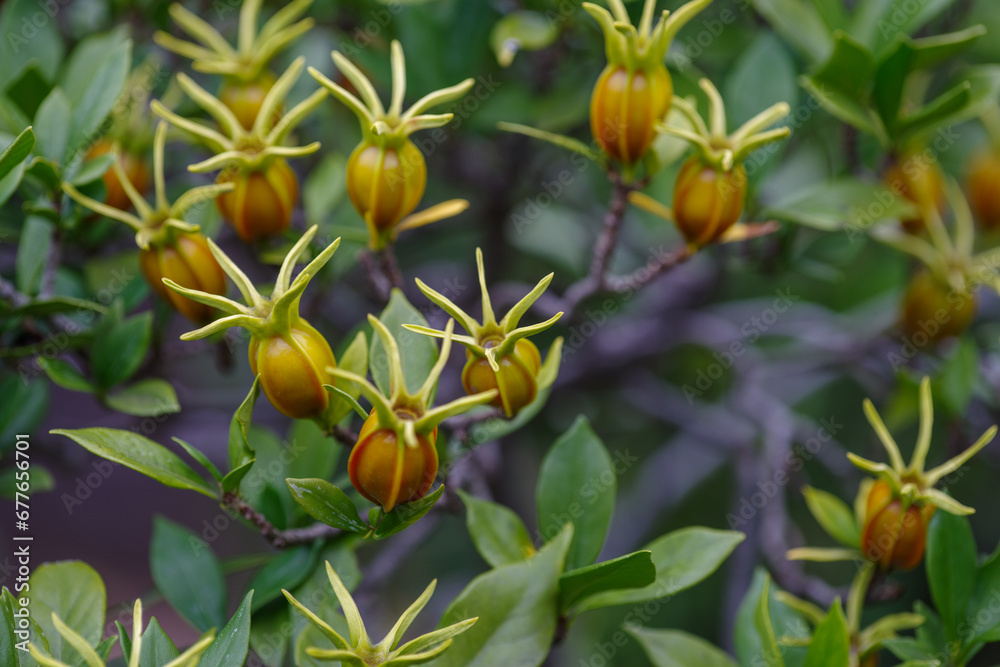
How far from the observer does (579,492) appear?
2.73 ft

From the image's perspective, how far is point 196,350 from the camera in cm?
108

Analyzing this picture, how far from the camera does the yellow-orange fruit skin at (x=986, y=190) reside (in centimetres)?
136

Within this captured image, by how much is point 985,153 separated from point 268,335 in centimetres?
135

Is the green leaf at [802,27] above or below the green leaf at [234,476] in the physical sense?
above

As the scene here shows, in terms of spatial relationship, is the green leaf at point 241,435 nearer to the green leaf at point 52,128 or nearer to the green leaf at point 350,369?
the green leaf at point 350,369

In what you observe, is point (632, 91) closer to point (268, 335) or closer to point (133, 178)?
point (268, 335)

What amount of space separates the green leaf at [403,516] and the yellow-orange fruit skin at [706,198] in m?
0.40

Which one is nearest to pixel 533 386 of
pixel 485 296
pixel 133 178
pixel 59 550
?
pixel 485 296

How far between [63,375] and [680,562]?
0.67 meters

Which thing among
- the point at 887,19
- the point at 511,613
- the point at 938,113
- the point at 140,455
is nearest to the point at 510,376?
the point at 511,613
